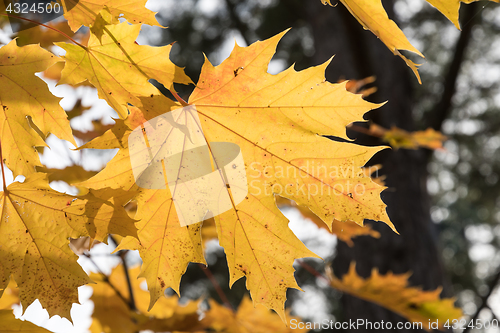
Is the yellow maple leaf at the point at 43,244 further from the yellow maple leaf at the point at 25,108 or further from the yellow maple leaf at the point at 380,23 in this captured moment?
the yellow maple leaf at the point at 380,23

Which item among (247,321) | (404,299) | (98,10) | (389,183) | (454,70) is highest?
(98,10)

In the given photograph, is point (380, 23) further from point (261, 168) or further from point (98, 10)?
point (98, 10)

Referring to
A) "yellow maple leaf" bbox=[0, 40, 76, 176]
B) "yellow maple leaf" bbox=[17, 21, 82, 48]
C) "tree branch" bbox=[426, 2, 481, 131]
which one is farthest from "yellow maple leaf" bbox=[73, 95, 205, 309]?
"tree branch" bbox=[426, 2, 481, 131]

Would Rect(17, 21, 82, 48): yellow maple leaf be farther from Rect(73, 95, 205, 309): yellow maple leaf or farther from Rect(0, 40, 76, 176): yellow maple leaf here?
Rect(73, 95, 205, 309): yellow maple leaf

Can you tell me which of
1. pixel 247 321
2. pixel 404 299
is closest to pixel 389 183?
pixel 404 299

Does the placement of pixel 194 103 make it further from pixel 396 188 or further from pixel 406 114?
pixel 406 114

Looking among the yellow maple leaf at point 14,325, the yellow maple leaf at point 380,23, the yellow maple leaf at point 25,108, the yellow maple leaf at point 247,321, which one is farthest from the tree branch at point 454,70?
the yellow maple leaf at point 14,325
